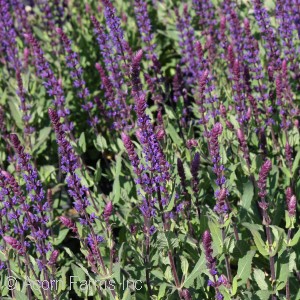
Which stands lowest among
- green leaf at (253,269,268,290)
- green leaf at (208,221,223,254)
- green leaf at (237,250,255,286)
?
green leaf at (253,269,268,290)

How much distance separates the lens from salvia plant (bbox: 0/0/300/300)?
4.10 metres

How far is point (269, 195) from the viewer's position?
5.15 metres

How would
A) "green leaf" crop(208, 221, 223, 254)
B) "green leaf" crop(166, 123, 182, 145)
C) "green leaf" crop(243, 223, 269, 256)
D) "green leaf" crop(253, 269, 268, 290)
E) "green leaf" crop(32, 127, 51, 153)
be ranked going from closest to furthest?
"green leaf" crop(243, 223, 269, 256)
"green leaf" crop(208, 221, 223, 254)
"green leaf" crop(253, 269, 268, 290)
"green leaf" crop(166, 123, 182, 145)
"green leaf" crop(32, 127, 51, 153)

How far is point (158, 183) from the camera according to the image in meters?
4.18

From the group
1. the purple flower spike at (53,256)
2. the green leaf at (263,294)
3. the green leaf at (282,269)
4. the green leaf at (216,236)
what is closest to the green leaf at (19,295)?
the purple flower spike at (53,256)

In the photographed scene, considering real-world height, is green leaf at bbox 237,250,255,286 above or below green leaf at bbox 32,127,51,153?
below

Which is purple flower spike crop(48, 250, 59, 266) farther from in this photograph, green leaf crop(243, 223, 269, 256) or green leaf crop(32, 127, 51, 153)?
green leaf crop(32, 127, 51, 153)

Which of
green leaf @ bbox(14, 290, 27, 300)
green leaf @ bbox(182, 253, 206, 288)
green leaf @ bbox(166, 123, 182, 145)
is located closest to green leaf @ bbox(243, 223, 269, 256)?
green leaf @ bbox(182, 253, 206, 288)

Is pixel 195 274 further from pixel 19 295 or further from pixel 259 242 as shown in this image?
pixel 19 295

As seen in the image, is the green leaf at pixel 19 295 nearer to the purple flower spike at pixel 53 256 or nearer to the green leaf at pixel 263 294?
→ the purple flower spike at pixel 53 256

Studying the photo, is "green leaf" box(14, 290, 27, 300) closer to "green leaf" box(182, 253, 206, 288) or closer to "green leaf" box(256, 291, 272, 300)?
"green leaf" box(182, 253, 206, 288)

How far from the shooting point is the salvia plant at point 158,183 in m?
4.10

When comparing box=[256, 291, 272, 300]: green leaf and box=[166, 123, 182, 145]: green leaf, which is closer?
box=[256, 291, 272, 300]: green leaf

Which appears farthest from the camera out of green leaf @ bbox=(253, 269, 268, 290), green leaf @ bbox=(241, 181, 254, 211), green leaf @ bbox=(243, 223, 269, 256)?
green leaf @ bbox=(241, 181, 254, 211)
